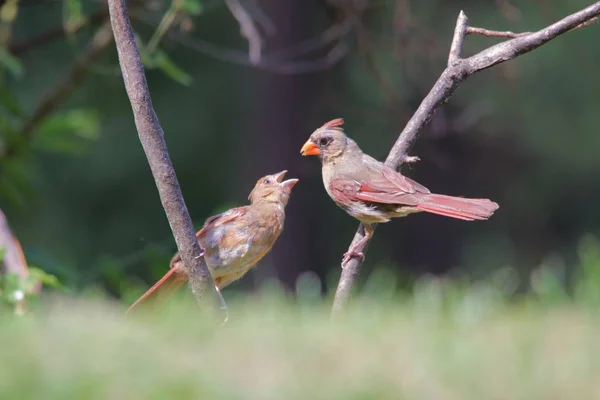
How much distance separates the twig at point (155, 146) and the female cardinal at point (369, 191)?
2.54ft

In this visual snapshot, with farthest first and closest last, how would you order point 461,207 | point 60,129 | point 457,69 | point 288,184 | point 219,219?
point 60,129 < point 288,184 < point 219,219 < point 461,207 < point 457,69

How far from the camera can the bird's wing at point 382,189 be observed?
15.9 feet

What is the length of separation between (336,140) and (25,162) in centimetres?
229

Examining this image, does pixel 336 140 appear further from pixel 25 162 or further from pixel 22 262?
pixel 25 162

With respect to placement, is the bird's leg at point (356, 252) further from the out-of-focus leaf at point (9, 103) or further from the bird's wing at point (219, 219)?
the out-of-focus leaf at point (9, 103)

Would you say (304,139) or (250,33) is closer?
(250,33)

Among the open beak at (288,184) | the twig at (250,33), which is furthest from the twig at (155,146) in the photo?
the twig at (250,33)

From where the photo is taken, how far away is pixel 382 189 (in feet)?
16.4

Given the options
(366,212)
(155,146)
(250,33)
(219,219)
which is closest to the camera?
(155,146)

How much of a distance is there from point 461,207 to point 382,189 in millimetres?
567

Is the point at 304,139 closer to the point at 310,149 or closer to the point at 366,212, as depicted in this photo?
the point at 310,149

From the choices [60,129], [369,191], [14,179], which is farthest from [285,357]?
[14,179]

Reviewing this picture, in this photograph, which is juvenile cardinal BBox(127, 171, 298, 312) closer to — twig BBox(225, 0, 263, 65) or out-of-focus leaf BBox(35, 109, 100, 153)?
twig BBox(225, 0, 263, 65)

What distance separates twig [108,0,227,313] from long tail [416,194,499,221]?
121 centimetres
